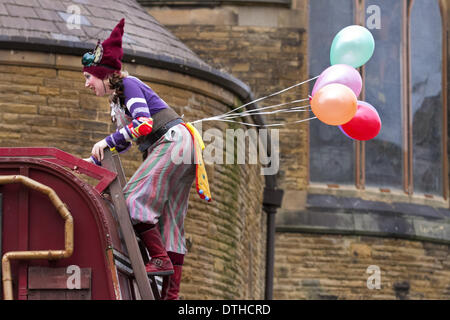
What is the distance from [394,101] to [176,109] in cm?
873

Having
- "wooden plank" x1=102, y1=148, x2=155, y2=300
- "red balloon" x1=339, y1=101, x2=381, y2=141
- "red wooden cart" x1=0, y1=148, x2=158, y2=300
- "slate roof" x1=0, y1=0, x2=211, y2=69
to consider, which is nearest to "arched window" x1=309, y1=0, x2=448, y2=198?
"slate roof" x1=0, y1=0, x2=211, y2=69

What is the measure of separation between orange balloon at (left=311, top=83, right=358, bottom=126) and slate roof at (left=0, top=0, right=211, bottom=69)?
530 cm

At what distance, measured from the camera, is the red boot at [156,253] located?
713 centimetres

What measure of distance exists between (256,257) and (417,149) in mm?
5219

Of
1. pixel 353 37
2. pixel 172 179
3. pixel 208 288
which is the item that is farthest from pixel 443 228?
pixel 172 179

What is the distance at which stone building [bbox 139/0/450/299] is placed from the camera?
20062 mm

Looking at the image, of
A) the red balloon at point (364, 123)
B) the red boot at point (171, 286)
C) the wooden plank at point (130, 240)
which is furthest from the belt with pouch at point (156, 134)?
the red balloon at point (364, 123)

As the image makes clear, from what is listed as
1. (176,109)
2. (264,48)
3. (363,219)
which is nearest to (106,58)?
(176,109)

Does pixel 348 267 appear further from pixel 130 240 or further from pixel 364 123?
pixel 130 240

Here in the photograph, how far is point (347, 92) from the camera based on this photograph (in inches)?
322

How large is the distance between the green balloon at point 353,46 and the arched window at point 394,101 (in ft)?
38.2

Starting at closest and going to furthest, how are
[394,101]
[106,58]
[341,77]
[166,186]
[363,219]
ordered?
1. [166,186]
2. [106,58]
3. [341,77]
4. [363,219]
5. [394,101]

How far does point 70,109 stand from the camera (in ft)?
42.9

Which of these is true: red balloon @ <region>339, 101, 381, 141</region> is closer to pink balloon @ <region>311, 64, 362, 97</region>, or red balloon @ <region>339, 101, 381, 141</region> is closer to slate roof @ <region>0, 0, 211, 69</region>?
pink balloon @ <region>311, 64, 362, 97</region>
